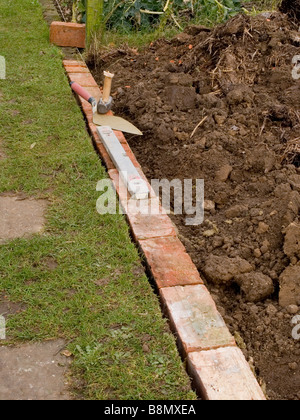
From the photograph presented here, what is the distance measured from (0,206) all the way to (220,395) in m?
1.85

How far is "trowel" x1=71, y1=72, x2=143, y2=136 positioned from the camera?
438 cm

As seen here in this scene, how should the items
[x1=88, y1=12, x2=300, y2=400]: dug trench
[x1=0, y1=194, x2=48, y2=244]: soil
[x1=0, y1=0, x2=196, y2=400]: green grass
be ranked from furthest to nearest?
[x1=0, y1=194, x2=48, y2=244]: soil
[x1=88, y1=12, x2=300, y2=400]: dug trench
[x1=0, y1=0, x2=196, y2=400]: green grass

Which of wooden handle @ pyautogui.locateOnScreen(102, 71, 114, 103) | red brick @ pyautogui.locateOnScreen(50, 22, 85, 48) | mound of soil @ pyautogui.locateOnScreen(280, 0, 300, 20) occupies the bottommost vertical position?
red brick @ pyautogui.locateOnScreen(50, 22, 85, 48)

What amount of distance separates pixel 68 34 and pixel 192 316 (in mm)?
4349

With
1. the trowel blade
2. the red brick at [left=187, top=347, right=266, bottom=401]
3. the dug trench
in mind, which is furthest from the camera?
the trowel blade

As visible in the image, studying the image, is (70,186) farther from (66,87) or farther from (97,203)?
(66,87)

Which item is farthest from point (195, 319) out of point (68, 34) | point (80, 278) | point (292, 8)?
point (68, 34)

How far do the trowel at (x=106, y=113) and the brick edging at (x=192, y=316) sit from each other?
2.64 feet

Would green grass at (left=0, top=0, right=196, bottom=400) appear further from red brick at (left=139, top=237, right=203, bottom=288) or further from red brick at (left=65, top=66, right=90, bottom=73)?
red brick at (left=65, top=66, right=90, bottom=73)

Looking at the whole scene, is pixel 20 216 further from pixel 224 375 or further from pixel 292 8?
pixel 292 8

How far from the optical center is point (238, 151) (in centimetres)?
404

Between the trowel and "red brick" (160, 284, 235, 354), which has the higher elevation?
the trowel

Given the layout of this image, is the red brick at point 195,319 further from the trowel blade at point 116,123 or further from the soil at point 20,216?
the trowel blade at point 116,123

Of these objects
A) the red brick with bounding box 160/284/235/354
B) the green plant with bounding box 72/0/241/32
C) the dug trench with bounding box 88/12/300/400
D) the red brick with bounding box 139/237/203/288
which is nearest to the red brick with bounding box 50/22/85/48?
the green plant with bounding box 72/0/241/32
